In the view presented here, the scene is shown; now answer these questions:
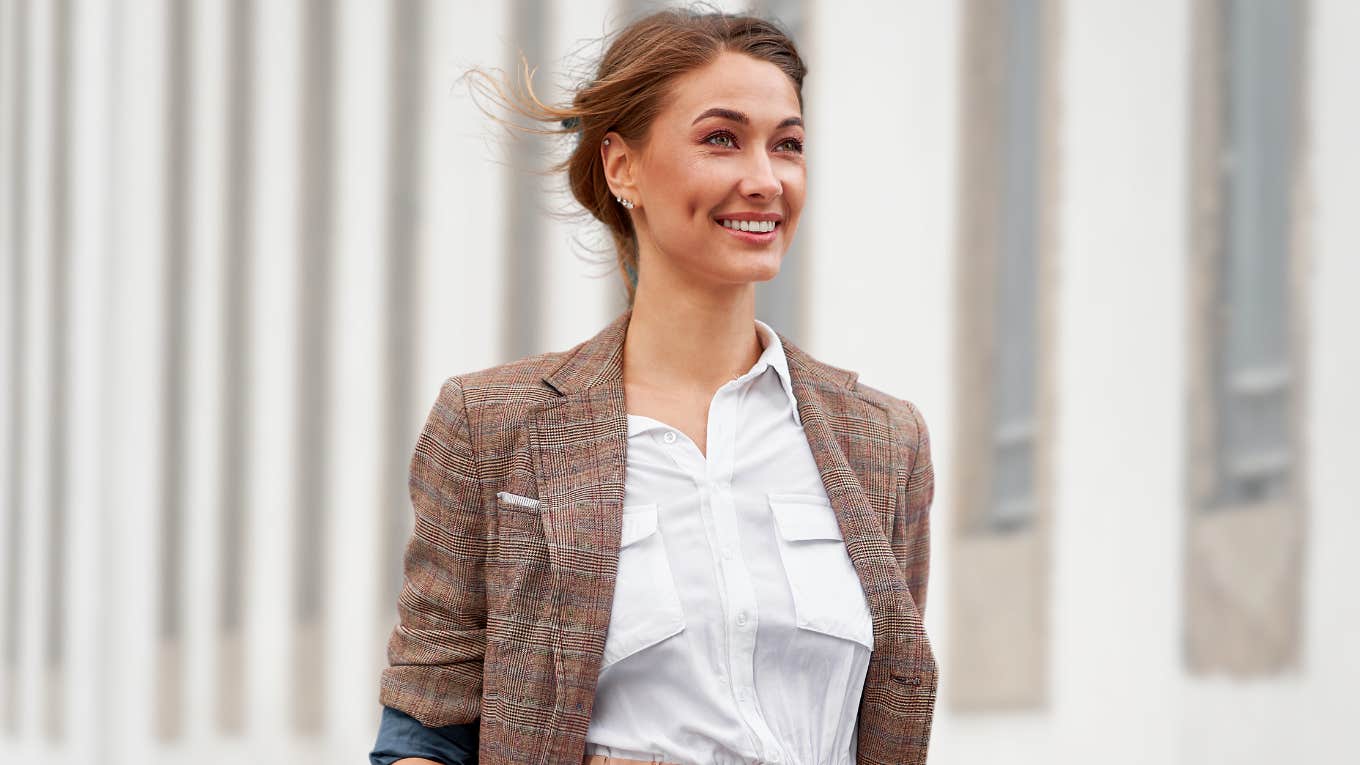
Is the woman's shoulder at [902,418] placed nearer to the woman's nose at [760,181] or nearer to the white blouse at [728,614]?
the white blouse at [728,614]

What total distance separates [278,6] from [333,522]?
1.86 metres

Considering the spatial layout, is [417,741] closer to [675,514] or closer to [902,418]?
[675,514]

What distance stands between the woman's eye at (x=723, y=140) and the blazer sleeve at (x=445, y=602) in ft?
1.17

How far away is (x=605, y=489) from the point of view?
61.2 inches

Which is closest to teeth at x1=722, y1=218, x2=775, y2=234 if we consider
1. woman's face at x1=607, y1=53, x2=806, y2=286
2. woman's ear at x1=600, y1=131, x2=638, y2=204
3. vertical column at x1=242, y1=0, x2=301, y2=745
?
woman's face at x1=607, y1=53, x2=806, y2=286

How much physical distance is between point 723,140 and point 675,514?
0.36 m

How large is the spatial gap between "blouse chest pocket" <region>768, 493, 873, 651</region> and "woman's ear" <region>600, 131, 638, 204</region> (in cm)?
34

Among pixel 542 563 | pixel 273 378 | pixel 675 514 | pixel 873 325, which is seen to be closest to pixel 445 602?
pixel 542 563

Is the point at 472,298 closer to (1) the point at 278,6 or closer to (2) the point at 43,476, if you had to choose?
(1) the point at 278,6

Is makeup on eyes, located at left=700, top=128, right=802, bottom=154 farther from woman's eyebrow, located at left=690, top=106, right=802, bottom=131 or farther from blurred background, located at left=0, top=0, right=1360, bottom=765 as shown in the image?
blurred background, located at left=0, top=0, right=1360, bottom=765

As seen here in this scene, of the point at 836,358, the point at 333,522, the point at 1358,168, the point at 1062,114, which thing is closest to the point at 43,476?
the point at 333,522

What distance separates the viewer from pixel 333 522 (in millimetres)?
5520

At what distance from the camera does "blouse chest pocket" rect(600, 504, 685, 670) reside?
59.2 inches

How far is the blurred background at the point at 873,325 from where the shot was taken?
9.68 feet
